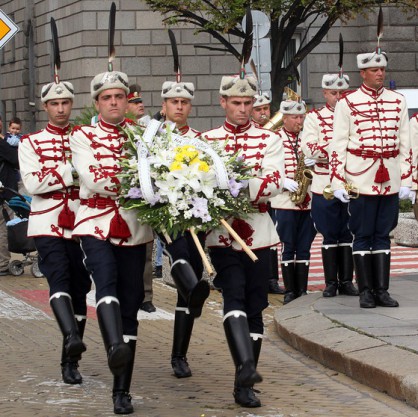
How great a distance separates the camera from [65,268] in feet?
32.8

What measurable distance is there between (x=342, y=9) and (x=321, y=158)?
1450 centimetres

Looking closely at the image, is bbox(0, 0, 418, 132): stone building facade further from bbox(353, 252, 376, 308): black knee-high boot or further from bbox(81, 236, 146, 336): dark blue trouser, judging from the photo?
bbox(81, 236, 146, 336): dark blue trouser

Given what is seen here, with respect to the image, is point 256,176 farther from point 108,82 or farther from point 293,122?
point 293,122

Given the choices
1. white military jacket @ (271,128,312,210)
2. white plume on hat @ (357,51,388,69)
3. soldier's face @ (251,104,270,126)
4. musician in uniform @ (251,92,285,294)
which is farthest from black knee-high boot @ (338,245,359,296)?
white plume on hat @ (357,51,388,69)

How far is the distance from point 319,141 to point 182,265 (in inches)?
192

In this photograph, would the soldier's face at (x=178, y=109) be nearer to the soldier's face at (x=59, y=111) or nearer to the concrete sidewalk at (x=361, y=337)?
the soldier's face at (x=59, y=111)

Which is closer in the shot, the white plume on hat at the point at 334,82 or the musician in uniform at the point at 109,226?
the musician in uniform at the point at 109,226

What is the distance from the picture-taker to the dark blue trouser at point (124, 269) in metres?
9.12

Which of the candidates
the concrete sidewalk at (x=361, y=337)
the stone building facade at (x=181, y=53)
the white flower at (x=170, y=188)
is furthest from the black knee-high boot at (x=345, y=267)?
the stone building facade at (x=181, y=53)

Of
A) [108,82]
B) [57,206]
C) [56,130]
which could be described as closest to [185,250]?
[108,82]

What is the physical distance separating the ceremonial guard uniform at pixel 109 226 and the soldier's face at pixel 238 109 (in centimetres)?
69

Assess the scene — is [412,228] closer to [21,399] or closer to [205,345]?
[205,345]

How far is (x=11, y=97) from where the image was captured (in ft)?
137

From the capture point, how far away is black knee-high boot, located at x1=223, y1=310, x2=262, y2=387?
872 cm
